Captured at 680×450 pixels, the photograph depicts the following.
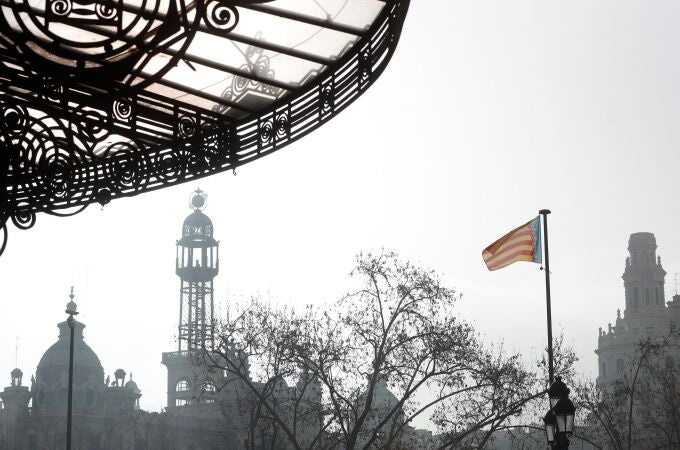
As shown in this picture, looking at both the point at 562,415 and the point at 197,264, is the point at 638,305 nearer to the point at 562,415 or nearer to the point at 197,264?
the point at 197,264

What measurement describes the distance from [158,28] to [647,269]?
112 metres

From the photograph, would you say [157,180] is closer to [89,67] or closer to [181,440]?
[89,67]

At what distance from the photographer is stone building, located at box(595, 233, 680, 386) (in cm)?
11394

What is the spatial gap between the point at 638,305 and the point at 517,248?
9310 cm

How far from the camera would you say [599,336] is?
119250 millimetres

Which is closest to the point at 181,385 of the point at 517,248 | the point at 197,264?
the point at 197,264

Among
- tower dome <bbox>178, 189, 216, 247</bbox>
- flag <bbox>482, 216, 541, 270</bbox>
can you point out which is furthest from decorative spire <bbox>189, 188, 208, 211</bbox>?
flag <bbox>482, 216, 541, 270</bbox>

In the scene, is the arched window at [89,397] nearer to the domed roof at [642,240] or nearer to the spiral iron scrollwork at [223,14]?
the domed roof at [642,240]

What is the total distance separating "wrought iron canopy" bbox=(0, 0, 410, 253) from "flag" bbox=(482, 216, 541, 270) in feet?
58.2

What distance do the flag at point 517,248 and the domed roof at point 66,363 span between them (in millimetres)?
59003

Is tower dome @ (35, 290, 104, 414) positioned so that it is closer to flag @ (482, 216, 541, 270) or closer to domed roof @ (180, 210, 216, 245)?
domed roof @ (180, 210, 216, 245)

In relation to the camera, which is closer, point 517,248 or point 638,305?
point 517,248

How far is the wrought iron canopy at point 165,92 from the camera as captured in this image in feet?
27.6

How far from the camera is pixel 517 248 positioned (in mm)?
26734
